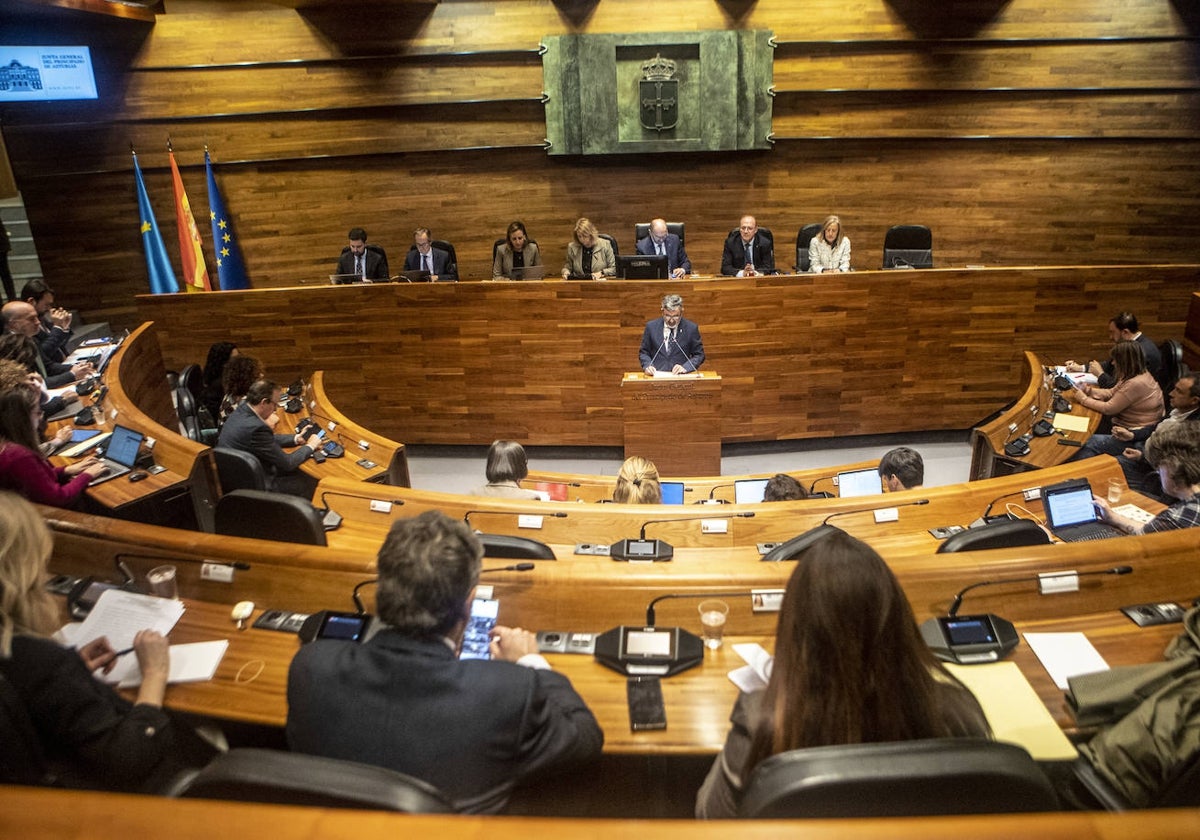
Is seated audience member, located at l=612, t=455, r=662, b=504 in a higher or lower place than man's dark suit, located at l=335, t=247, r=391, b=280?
lower

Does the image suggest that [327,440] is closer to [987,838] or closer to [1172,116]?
[987,838]

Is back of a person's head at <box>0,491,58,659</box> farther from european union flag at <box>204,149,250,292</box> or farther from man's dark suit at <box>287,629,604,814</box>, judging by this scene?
european union flag at <box>204,149,250,292</box>

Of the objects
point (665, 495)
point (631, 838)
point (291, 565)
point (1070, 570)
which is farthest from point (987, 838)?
point (665, 495)

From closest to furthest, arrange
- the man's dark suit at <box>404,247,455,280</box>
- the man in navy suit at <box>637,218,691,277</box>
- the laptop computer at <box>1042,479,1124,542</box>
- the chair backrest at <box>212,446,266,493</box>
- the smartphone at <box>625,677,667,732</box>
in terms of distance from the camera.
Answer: the smartphone at <box>625,677,667,732</box>
the laptop computer at <box>1042,479,1124,542</box>
the chair backrest at <box>212,446,266,493</box>
the man in navy suit at <box>637,218,691,277</box>
the man's dark suit at <box>404,247,455,280</box>

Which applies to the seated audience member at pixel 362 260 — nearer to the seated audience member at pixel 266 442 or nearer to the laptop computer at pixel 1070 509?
the seated audience member at pixel 266 442

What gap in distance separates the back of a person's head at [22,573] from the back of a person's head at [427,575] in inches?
32.3

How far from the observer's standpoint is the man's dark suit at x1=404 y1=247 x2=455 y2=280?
6.77m

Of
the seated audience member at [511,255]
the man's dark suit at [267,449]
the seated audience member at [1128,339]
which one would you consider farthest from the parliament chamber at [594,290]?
the seated audience member at [511,255]

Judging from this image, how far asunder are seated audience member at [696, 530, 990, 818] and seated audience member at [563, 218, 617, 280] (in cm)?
500

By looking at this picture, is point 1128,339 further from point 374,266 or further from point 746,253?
point 374,266

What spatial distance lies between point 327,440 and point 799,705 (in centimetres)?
366

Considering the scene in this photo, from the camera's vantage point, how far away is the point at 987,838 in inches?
35.7

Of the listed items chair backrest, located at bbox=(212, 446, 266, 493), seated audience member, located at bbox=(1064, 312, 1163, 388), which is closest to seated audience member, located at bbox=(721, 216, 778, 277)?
seated audience member, located at bbox=(1064, 312, 1163, 388)

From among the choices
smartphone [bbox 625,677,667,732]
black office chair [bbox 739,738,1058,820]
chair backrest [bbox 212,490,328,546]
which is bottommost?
smartphone [bbox 625,677,667,732]
